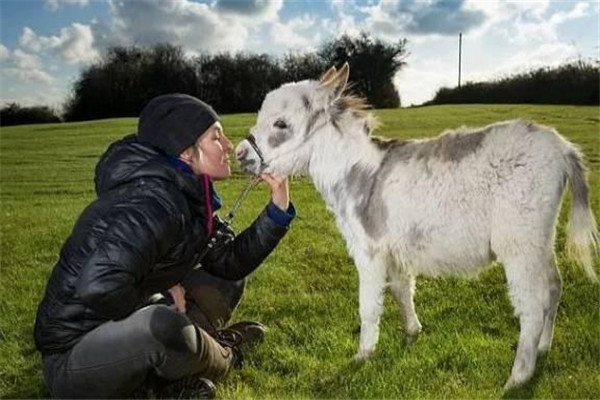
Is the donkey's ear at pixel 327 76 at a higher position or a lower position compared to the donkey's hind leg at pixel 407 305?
higher

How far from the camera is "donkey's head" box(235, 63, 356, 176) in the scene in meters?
5.20

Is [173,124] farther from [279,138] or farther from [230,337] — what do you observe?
[230,337]

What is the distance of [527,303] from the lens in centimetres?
452

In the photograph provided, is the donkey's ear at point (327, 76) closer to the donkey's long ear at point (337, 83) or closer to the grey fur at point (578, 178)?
the donkey's long ear at point (337, 83)

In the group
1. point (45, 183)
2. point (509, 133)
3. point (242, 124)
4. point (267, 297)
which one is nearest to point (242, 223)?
point (267, 297)

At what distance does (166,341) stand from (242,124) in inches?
470

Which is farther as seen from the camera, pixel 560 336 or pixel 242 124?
pixel 242 124

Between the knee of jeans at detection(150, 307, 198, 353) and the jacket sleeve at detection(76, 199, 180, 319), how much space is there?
0.18 meters

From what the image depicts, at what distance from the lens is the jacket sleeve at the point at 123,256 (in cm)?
363

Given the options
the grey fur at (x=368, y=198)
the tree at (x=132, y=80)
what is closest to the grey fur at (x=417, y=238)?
the grey fur at (x=368, y=198)

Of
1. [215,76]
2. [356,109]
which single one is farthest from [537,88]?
[356,109]

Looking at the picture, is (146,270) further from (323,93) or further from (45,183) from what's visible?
(45,183)

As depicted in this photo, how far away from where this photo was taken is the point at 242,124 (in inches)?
613

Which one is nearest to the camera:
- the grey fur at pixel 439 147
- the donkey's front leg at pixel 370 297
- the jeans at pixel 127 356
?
the jeans at pixel 127 356
